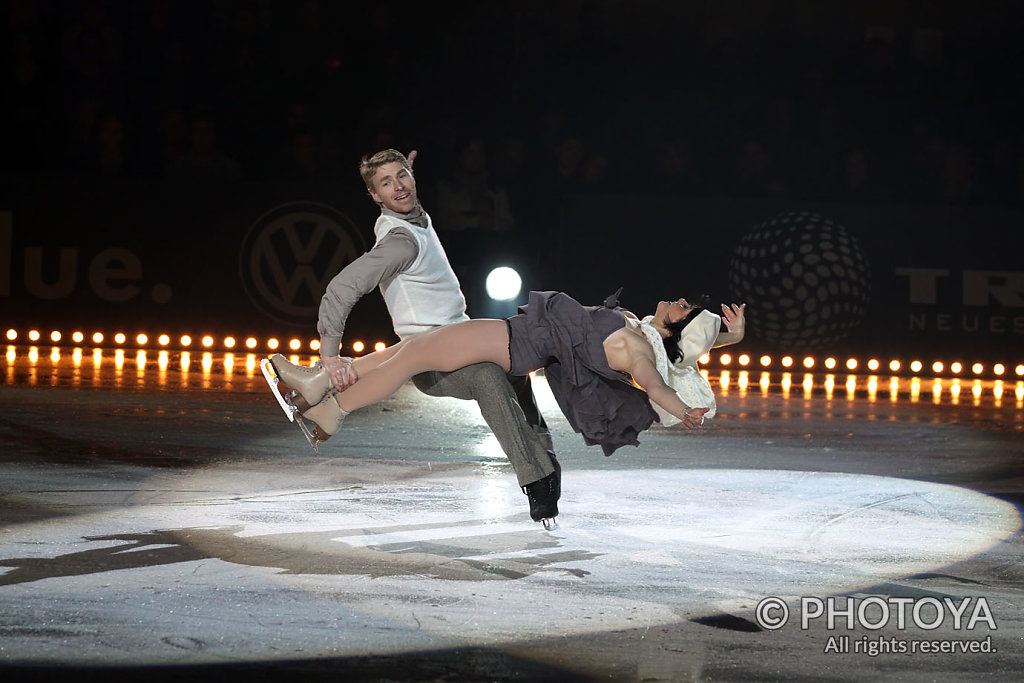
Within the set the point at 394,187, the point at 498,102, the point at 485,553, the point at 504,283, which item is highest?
the point at 498,102

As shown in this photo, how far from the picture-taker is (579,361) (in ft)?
16.1

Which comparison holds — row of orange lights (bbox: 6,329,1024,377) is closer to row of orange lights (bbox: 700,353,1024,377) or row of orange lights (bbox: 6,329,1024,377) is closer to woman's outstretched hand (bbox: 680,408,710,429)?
row of orange lights (bbox: 700,353,1024,377)

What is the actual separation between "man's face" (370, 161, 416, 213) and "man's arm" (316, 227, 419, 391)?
5.3 inches

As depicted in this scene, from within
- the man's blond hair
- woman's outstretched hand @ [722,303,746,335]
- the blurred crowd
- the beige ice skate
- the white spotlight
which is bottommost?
the beige ice skate

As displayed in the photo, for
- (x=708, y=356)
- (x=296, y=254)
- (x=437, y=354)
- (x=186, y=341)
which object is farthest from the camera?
(x=186, y=341)

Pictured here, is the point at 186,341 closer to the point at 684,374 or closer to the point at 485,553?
the point at 684,374

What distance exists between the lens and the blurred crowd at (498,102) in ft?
37.4

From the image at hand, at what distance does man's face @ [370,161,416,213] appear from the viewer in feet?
16.6

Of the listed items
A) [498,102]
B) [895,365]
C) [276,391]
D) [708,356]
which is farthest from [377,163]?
[895,365]

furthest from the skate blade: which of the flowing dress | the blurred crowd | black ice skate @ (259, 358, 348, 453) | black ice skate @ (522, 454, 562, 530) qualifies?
the blurred crowd

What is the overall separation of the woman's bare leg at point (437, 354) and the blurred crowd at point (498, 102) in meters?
6.33

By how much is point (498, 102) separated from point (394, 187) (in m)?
6.99

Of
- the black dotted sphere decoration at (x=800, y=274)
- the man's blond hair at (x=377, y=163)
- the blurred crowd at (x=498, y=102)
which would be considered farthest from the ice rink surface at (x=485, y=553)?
the blurred crowd at (x=498, y=102)

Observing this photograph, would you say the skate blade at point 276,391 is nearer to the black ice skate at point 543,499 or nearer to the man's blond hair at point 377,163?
the man's blond hair at point 377,163
